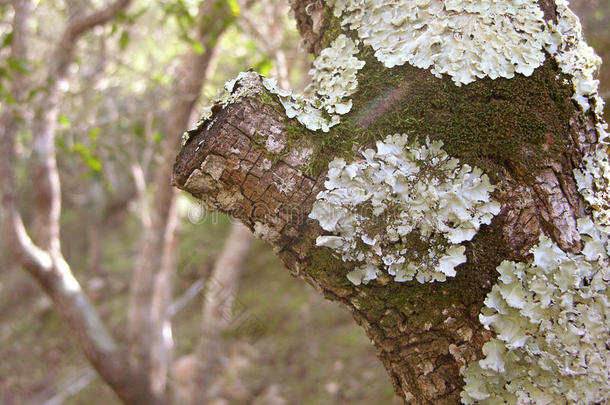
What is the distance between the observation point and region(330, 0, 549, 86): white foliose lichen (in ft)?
2.96

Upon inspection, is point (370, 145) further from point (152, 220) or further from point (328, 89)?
point (152, 220)

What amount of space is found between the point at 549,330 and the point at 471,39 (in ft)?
1.91

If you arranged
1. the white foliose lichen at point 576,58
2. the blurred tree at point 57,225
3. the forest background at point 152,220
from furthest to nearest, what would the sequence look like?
the forest background at point 152,220, the blurred tree at point 57,225, the white foliose lichen at point 576,58

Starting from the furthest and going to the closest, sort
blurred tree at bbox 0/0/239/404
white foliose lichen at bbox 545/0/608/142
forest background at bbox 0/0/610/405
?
forest background at bbox 0/0/610/405 → blurred tree at bbox 0/0/239/404 → white foliose lichen at bbox 545/0/608/142

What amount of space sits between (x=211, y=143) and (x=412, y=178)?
396mm

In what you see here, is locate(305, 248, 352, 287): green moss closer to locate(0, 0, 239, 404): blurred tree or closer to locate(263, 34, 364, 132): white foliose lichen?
locate(263, 34, 364, 132): white foliose lichen

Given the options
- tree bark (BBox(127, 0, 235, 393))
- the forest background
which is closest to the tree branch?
the forest background

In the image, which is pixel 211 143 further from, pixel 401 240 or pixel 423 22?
pixel 423 22

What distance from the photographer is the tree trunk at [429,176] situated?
86cm

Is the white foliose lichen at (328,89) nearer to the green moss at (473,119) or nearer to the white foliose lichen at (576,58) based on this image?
the green moss at (473,119)

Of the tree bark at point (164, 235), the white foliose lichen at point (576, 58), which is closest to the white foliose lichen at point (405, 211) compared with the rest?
the white foliose lichen at point (576, 58)

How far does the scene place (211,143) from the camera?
88cm

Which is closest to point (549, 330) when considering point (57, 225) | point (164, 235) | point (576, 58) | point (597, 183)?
point (597, 183)

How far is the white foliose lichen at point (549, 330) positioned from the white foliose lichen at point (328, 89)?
46cm
